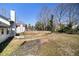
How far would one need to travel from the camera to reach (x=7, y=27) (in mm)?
4078

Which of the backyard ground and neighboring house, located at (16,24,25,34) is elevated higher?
neighboring house, located at (16,24,25,34)

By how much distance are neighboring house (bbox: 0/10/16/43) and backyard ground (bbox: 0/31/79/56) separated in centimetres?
12

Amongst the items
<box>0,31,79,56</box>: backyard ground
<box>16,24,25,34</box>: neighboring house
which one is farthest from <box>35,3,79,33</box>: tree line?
<box>16,24,25,34</box>: neighboring house

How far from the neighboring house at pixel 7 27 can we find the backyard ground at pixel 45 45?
0.40ft

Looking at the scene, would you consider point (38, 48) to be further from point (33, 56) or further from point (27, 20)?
point (27, 20)

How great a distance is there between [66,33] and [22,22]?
27.8 inches

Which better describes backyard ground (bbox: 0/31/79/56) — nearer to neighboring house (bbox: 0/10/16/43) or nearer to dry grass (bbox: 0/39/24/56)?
dry grass (bbox: 0/39/24/56)

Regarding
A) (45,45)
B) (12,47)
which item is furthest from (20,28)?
(45,45)

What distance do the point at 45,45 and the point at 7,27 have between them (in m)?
0.65

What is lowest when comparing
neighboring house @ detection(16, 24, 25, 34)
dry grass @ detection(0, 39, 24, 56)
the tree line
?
dry grass @ detection(0, 39, 24, 56)

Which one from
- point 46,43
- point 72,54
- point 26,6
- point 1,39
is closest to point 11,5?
point 26,6

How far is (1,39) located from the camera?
4.04 metres

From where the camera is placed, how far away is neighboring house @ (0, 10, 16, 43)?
13.2 ft

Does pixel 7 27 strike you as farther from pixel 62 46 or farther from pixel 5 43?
pixel 62 46
